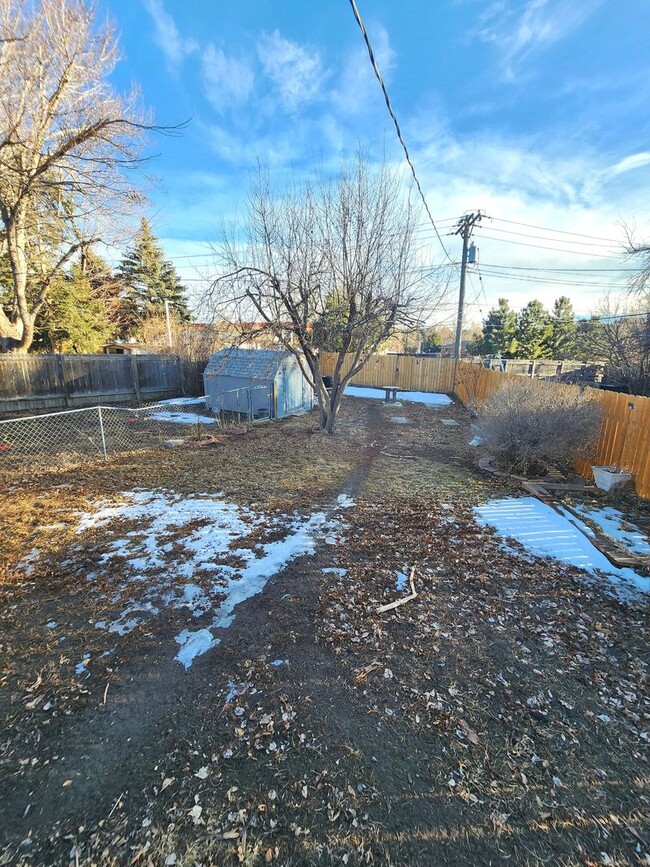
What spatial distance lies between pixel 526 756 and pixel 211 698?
185 cm

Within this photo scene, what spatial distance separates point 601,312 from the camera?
1891 centimetres

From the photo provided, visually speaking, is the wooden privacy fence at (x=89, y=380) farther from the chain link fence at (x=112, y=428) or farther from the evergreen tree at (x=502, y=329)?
the evergreen tree at (x=502, y=329)

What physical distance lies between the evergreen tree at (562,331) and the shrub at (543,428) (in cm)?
3161

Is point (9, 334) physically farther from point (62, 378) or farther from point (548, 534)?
point (548, 534)

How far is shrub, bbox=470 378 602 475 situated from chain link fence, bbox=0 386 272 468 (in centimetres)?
600

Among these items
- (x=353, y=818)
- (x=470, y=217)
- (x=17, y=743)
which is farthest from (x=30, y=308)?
(x=470, y=217)

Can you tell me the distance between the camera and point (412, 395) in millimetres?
18219

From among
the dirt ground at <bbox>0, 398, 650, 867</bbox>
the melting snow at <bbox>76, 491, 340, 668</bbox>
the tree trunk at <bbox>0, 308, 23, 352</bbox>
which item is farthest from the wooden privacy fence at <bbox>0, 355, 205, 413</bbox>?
the dirt ground at <bbox>0, 398, 650, 867</bbox>

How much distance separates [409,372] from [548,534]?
56.0 feet

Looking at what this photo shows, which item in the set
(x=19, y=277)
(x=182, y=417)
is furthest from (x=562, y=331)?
(x=19, y=277)


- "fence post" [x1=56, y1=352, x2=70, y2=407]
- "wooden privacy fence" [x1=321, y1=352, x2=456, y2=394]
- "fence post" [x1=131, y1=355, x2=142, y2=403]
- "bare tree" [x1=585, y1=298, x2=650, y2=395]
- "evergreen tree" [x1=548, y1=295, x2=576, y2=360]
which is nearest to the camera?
"bare tree" [x1=585, y1=298, x2=650, y2=395]

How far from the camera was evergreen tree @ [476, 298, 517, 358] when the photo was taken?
111 feet

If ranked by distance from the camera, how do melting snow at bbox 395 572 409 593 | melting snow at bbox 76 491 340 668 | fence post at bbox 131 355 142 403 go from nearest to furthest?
melting snow at bbox 76 491 340 668 < melting snow at bbox 395 572 409 593 < fence post at bbox 131 355 142 403

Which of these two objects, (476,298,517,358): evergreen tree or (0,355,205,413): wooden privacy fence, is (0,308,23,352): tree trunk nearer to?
(0,355,205,413): wooden privacy fence
